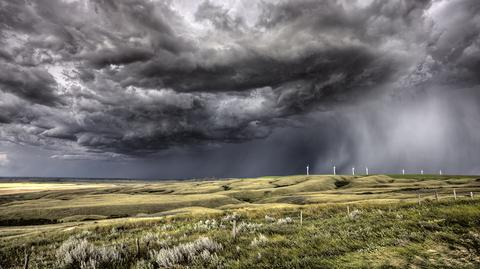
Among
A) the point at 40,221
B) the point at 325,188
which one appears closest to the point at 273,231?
the point at 40,221

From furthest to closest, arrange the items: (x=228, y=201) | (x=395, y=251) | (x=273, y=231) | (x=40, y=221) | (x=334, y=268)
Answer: (x=228, y=201) → (x=40, y=221) → (x=273, y=231) → (x=395, y=251) → (x=334, y=268)

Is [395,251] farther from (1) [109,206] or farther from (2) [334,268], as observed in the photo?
(1) [109,206]

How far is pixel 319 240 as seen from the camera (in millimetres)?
9672

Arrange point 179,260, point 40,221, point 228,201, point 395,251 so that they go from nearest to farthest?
point 395,251, point 179,260, point 40,221, point 228,201


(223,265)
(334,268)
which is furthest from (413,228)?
(223,265)

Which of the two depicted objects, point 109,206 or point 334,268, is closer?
point 334,268

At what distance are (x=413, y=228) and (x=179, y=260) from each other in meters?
8.30

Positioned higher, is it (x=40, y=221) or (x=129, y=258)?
(x=129, y=258)

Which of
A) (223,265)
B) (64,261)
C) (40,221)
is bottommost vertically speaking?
(40,221)

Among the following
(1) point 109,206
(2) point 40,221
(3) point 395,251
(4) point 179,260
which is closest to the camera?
(3) point 395,251

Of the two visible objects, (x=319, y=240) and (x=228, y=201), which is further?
(x=228, y=201)

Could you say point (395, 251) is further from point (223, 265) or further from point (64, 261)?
point (64, 261)

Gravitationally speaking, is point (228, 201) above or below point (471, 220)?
below

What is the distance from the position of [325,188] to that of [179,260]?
464ft
